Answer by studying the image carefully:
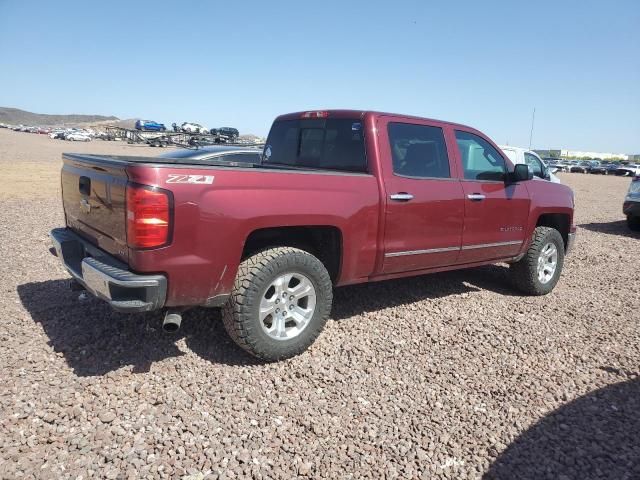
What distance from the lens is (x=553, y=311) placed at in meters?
5.04

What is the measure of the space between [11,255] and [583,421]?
20.4 ft

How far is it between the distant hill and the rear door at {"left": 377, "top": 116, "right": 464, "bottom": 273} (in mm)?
182909

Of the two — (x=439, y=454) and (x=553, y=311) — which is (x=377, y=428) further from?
(x=553, y=311)

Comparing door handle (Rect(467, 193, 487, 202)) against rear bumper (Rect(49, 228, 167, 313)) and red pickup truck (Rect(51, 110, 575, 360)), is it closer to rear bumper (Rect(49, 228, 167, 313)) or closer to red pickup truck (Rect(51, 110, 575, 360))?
red pickup truck (Rect(51, 110, 575, 360))

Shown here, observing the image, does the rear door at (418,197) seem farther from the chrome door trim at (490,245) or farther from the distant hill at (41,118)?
the distant hill at (41,118)

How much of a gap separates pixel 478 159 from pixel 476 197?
46 cm

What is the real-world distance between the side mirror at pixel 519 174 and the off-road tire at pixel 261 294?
253cm

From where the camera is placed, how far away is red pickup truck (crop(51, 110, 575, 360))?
289 cm

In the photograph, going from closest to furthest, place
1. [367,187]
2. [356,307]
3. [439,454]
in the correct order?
[439,454]
[367,187]
[356,307]

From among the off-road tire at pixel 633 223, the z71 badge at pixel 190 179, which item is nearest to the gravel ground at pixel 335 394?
the z71 badge at pixel 190 179

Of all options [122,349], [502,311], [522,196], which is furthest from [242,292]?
[522,196]

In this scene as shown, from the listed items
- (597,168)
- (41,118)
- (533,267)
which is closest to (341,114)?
(533,267)

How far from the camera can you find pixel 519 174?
4.91 meters

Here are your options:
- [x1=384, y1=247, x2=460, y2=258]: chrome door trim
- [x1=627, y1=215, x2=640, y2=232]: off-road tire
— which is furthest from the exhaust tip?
[x1=627, y1=215, x2=640, y2=232]: off-road tire
